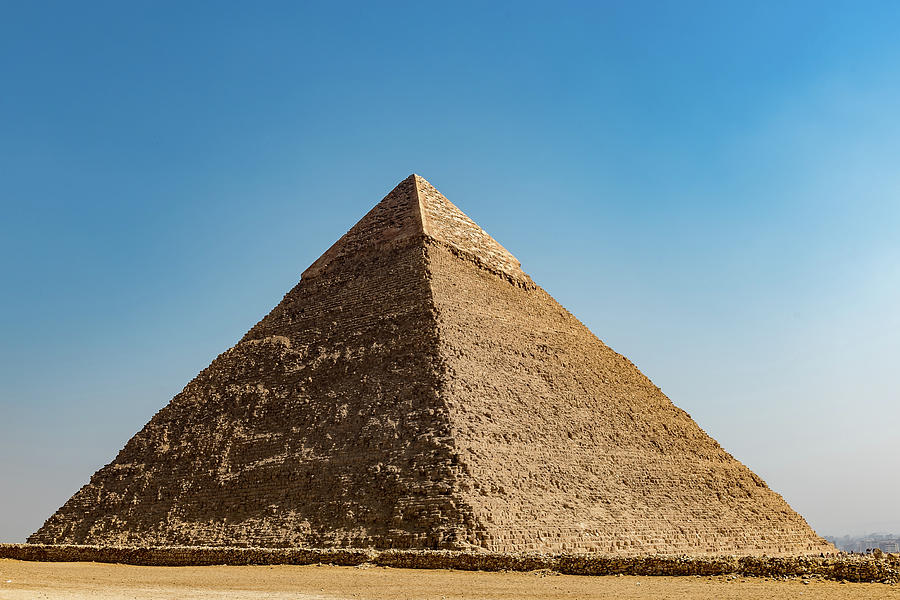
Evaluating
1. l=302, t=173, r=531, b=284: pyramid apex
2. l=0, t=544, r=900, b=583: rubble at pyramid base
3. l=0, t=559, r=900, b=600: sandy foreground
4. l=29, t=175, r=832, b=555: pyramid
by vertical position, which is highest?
l=302, t=173, r=531, b=284: pyramid apex

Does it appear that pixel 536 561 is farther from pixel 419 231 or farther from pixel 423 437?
pixel 419 231

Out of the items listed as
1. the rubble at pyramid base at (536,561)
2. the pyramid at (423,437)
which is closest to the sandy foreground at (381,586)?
the rubble at pyramid base at (536,561)

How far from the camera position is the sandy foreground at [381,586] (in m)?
13.2

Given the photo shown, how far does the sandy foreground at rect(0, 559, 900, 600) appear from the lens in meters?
13.2

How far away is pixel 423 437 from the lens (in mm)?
20984

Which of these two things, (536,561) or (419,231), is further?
(419,231)

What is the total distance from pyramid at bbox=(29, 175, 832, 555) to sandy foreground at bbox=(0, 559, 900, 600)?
217 cm

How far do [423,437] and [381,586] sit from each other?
611cm

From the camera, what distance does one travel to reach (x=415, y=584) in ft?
50.0

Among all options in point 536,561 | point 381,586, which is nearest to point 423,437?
point 536,561

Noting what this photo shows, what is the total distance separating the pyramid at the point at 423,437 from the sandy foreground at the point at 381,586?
2.17 m

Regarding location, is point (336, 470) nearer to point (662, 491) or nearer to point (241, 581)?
point (241, 581)

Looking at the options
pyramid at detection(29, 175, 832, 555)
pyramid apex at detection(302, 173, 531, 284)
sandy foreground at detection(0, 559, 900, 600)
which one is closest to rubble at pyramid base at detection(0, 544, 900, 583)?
sandy foreground at detection(0, 559, 900, 600)

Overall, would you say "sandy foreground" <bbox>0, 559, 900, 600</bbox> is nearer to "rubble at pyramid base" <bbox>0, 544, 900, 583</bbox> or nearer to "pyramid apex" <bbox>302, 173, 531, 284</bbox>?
"rubble at pyramid base" <bbox>0, 544, 900, 583</bbox>
